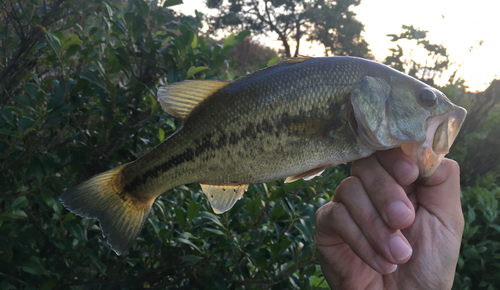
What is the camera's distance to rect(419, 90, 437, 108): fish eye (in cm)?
139

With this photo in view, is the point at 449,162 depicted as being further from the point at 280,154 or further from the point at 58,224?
the point at 58,224

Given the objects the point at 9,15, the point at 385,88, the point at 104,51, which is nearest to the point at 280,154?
the point at 385,88

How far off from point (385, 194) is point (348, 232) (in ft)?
0.84

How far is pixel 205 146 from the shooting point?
4.77ft

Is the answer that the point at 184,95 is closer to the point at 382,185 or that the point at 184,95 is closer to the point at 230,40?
the point at 382,185

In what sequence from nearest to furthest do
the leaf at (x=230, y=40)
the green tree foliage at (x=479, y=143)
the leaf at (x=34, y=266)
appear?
the leaf at (x=34, y=266)
the leaf at (x=230, y=40)
the green tree foliage at (x=479, y=143)

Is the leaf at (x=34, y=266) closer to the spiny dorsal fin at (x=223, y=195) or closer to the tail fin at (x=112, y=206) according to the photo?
the tail fin at (x=112, y=206)

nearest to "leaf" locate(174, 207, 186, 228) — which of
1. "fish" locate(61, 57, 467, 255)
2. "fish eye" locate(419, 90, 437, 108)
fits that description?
"fish" locate(61, 57, 467, 255)

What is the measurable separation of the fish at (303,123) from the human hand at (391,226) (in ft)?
0.55

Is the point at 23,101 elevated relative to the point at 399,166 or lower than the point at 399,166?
lower

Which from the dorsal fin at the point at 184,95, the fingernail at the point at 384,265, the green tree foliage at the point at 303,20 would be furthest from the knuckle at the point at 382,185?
the green tree foliage at the point at 303,20

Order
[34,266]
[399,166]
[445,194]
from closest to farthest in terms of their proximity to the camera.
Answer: [399,166] < [445,194] < [34,266]

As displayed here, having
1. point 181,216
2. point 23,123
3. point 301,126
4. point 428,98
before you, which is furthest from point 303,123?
point 23,123

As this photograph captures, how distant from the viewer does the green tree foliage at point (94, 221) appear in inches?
80.4
